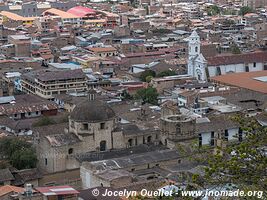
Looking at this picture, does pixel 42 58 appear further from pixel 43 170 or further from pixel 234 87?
pixel 43 170

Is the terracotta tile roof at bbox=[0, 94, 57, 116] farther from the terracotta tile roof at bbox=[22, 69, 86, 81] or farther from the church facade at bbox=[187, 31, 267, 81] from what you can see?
the church facade at bbox=[187, 31, 267, 81]

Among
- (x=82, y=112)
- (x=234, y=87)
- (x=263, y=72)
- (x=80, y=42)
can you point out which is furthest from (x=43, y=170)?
(x=80, y=42)

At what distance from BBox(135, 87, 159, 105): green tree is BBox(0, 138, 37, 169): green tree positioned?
9985 mm

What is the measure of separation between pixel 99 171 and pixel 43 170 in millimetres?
3144

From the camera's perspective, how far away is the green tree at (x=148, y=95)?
104 ft

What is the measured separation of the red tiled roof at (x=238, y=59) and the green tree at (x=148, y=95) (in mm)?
8595

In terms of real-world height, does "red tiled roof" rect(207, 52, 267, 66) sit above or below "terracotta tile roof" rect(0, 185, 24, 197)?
below

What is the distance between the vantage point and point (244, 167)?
7586 millimetres

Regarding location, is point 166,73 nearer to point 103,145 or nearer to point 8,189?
point 103,145

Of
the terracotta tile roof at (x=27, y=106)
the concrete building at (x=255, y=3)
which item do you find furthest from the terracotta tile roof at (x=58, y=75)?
the concrete building at (x=255, y=3)

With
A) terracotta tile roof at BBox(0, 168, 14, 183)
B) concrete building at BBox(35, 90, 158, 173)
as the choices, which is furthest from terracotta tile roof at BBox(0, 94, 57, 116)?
terracotta tile roof at BBox(0, 168, 14, 183)

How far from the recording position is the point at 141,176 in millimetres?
19750

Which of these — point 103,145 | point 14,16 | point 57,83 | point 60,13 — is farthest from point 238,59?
point 14,16

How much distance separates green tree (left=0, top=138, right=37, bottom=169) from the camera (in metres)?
21.5
